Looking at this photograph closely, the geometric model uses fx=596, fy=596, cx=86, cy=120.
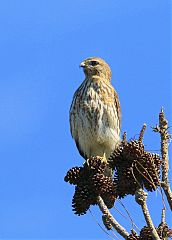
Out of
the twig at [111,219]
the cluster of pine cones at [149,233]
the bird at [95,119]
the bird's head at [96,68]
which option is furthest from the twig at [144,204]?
the bird's head at [96,68]

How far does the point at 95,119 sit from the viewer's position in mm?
8203

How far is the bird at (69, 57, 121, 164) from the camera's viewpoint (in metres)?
8.23

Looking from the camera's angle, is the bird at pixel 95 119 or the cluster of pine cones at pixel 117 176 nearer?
the cluster of pine cones at pixel 117 176

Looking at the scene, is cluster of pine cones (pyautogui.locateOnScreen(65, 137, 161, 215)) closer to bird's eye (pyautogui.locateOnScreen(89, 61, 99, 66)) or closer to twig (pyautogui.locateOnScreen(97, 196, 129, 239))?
twig (pyautogui.locateOnScreen(97, 196, 129, 239))

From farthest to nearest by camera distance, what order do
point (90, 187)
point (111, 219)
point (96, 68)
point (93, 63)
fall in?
point (93, 63)
point (96, 68)
point (90, 187)
point (111, 219)

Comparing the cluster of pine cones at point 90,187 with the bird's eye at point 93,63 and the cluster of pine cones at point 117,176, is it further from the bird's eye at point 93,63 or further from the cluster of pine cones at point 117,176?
the bird's eye at point 93,63

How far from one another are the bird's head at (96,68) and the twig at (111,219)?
514cm

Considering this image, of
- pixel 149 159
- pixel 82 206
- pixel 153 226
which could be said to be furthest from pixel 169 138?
pixel 82 206

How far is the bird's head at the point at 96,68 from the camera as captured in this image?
9383 millimetres

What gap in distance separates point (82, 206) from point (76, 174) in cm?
35

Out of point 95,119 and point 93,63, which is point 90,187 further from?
point 93,63

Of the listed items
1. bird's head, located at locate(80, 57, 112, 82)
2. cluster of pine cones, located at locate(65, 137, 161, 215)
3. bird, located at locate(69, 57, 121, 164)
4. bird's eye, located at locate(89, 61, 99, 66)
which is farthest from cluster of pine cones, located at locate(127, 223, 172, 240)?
bird's eye, located at locate(89, 61, 99, 66)

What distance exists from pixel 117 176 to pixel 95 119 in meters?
4.05

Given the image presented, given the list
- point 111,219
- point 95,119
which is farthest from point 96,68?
point 111,219
